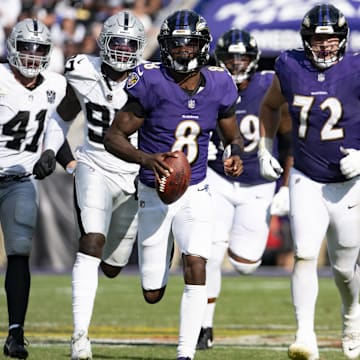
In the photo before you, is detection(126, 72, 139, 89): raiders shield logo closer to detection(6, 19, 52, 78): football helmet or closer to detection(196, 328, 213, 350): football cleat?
detection(6, 19, 52, 78): football helmet

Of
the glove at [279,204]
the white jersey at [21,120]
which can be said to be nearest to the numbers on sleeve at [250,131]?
the glove at [279,204]

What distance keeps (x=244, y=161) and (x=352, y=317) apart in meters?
1.68

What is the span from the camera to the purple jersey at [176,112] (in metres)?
5.53

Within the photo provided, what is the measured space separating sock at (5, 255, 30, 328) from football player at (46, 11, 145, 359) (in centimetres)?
43

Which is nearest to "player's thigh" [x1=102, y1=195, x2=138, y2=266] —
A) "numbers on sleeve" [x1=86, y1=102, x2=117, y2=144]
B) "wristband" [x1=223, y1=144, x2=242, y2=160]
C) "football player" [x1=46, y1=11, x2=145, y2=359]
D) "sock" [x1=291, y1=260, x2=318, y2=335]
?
"football player" [x1=46, y1=11, x2=145, y2=359]

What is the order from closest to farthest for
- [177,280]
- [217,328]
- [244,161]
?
[244,161], [217,328], [177,280]

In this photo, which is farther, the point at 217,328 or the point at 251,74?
the point at 217,328

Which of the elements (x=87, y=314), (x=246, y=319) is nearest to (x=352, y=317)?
(x=87, y=314)

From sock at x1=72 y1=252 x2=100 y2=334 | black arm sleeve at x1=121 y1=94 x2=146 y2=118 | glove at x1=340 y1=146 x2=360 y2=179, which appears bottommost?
sock at x1=72 y1=252 x2=100 y2=334

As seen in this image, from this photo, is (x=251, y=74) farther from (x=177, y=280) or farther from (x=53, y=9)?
(x=53, y=9)

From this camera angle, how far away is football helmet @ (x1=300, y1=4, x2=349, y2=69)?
576 cm

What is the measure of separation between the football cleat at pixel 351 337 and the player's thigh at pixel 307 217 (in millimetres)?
570

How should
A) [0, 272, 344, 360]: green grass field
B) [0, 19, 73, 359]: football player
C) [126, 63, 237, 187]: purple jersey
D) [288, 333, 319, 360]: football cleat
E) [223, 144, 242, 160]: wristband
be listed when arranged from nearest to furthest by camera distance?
[288, 333, 319, 360]: football cleat
[126, 63, 237, 187]: purple jersey
[223, 144, 242, 160]: wristband
[0, 19, 73, 359]: football player
[0, 272, 344, 360]: green grass field

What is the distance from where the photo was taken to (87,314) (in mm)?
5723
